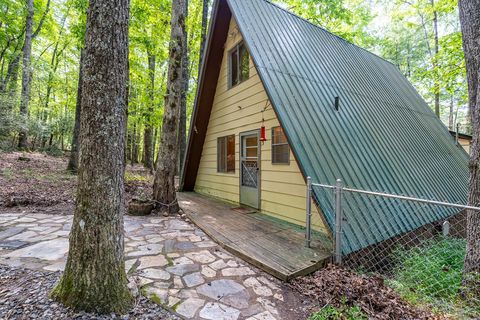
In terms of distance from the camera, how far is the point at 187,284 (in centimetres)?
254

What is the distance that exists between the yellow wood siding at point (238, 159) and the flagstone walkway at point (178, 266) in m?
1.64

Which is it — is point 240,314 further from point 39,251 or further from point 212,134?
point 212,134

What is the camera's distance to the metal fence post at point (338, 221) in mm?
2953

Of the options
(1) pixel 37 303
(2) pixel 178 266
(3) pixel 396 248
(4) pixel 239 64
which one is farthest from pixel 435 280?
(4) pixel 239 64

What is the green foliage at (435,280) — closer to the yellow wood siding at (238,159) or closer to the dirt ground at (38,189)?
the yellow wood siding at (238,159)

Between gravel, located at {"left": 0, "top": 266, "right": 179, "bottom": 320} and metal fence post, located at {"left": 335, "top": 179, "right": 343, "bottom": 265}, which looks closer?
gravel, located at {"left": 0, "top": 266, "right": 179, "bottom": 320}

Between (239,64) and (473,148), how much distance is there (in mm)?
4992


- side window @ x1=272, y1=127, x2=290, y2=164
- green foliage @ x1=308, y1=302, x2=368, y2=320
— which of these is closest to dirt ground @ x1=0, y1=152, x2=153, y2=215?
side window @ x1=272, y1=127, x2=290, y2=164

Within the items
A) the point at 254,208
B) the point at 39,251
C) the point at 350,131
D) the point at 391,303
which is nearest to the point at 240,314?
the point at 391,303

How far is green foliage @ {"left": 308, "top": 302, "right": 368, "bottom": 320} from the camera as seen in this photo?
214 cm

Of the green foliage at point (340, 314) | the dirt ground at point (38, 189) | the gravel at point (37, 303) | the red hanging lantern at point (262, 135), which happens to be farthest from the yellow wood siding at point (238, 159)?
the gravel at point (37, 303)

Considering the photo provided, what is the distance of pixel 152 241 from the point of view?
370 centimetres

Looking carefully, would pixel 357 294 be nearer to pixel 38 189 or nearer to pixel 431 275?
pixel 431 275

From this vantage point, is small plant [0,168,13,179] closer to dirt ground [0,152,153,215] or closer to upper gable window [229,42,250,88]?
dirt ground [0,152,153,215]
